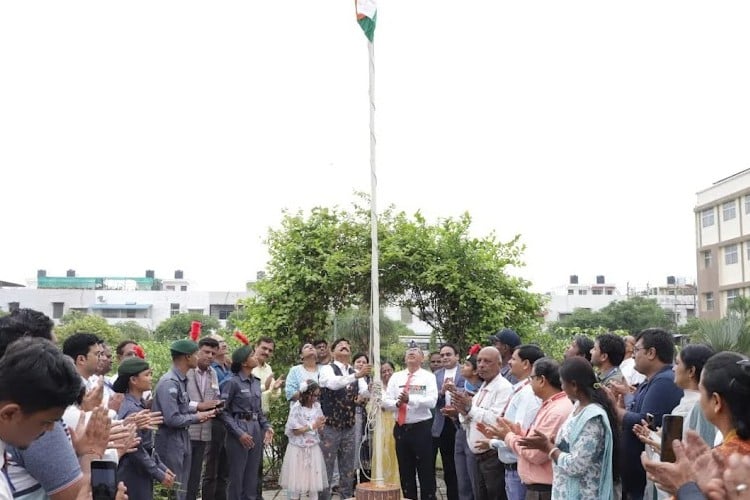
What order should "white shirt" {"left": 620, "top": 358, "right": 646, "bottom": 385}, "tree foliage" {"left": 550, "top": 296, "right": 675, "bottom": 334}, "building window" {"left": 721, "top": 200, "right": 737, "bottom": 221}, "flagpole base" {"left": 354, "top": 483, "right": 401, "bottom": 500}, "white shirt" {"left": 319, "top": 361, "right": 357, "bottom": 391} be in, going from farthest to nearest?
"tree foliage" {"left": 550, "top": 296, "right": 675, "bottom": 334} → "building window" {"left": 721, "top": 200, "right": 737, "bottom": 221} → "white shirt" {"left": 319, "top": 361, "right": 357, "bottom": 391} → "white shirt" {"left": 620, "top": 358, "right": 646, "bottom": 385} → "flagpole base" {"left": 354, "top": 483, "right": 401, "bottom": 500}

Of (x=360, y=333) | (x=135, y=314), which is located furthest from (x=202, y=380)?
(x=135, y=314)

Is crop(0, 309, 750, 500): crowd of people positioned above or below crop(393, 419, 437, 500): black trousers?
above

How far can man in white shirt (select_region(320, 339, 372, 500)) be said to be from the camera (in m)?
7.76

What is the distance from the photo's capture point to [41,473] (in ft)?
8.20

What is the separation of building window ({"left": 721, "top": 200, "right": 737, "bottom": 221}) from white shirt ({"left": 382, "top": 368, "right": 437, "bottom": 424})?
138 ft

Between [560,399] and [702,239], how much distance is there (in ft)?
159

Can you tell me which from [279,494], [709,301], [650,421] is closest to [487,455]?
[650,421]

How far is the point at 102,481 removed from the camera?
3.15 metres

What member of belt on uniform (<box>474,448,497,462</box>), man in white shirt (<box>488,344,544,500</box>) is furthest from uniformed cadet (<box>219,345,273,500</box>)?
man in white shirt (<box>488,344,544,500</box>)

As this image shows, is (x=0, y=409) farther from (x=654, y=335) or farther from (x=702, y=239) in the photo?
(x=702, y=239)

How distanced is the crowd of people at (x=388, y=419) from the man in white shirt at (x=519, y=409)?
0.04 feet

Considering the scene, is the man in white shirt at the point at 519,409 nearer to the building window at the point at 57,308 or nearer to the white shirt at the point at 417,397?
the white shirt at the point at 417,397

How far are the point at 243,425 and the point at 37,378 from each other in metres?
5.24

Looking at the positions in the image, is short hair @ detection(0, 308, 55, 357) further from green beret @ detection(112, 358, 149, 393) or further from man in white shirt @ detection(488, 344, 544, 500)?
man in white shirt @ detection(488, 344, 544, 500)
